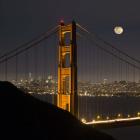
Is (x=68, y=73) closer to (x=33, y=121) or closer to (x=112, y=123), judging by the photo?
(x=112, y=123)

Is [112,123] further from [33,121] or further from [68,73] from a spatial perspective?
[33,121]

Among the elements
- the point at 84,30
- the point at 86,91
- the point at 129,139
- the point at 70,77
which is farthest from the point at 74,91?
the point at 129,139

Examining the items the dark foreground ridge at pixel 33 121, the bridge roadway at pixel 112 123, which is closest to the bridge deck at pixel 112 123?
the bridge roadway at pixel 112 123

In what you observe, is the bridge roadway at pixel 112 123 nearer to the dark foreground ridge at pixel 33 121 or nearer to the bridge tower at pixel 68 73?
the bridge tower at pixel 68 73

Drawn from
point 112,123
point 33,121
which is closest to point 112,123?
point 112,123

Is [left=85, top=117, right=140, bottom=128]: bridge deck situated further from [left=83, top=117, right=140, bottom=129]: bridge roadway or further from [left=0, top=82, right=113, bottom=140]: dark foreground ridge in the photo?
[left=0, top=82, right=113, bottom=140]: dark foreground ridge

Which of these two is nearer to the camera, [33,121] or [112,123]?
[33,121]

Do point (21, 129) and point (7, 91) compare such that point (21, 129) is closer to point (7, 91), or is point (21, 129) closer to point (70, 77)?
point (7, 91)

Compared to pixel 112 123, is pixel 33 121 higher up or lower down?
higher up
